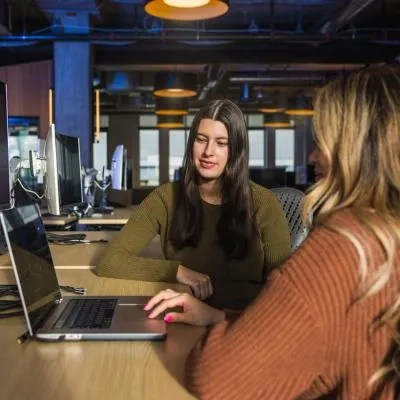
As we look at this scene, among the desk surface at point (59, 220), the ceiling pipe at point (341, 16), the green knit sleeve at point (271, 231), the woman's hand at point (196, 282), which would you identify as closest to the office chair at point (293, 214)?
the green knit sleeve at point (271, 231)

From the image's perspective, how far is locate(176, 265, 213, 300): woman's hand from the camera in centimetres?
195

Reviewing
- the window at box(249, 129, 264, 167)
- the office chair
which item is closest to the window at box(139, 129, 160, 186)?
the window at box(249, 129, 264, 167)

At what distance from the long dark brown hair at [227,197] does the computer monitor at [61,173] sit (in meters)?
0.60

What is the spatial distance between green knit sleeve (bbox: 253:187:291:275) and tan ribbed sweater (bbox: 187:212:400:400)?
130 centimetres

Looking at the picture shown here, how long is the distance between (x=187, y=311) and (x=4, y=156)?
4.66 ft

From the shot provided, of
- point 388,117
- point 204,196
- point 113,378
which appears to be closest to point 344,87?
point 388,117

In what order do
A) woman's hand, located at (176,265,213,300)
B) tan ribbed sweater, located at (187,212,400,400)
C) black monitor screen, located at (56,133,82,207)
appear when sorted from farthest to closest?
black monitor screen, located at (56,133,82,207), woman's hand, located at (176,265,213,300), tan ribbed sweater, located at (187,212,400,400)

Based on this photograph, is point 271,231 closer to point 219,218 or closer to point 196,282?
point 219,218

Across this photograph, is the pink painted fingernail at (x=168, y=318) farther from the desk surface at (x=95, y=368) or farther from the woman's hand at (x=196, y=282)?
Result: the woman's hand at (x=196, y=282)

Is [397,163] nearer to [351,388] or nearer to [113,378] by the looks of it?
[351,388]

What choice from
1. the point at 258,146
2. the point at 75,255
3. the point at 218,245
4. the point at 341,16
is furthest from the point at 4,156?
the point at 258,146

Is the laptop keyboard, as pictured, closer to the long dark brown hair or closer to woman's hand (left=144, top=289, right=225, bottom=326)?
woman's hand (left=144, top=289, right=225, bottom=326)

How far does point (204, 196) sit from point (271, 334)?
152cm

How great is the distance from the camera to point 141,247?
2229 millimetres
